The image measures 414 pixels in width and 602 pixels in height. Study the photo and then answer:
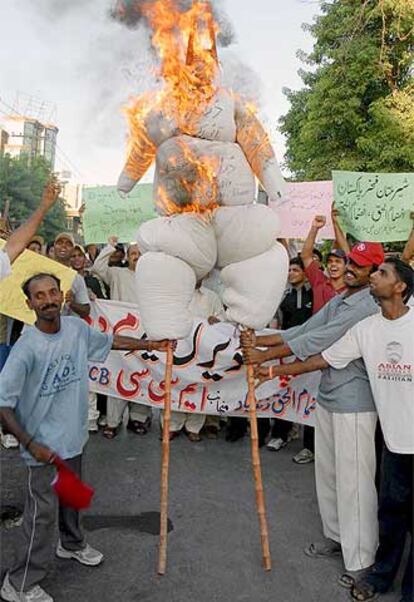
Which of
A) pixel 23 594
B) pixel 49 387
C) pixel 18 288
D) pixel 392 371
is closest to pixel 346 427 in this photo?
pixel 392 371

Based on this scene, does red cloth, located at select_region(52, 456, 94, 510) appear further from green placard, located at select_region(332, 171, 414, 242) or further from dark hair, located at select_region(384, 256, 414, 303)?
green placard, located at select_region(332, 171, 414, 242)

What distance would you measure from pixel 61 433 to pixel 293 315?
9.74 ft

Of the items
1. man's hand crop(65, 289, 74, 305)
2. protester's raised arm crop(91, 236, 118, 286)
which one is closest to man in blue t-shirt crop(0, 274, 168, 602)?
man's hand crop(65, 289, 74, 305)

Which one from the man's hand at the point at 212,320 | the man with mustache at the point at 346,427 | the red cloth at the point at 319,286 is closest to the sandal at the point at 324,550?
the man with mustache at the point at 346,427

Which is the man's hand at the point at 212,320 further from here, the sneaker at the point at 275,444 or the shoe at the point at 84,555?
the shoe at the point at 84,555

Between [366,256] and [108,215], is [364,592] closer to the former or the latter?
[366,256]

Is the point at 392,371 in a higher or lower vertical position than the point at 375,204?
lower

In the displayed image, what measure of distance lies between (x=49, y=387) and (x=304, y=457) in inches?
113

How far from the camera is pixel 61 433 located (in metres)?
Result: 3.03

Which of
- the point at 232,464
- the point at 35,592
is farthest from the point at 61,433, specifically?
the point at 232,464

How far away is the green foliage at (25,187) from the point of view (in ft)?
88.2

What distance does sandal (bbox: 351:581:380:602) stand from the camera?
10.1 feet

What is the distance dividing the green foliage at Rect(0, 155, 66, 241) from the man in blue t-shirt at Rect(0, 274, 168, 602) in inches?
918

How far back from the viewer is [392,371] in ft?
9.98
